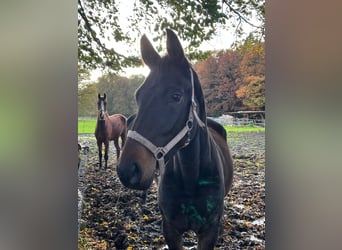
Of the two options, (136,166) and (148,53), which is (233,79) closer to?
(148,53)

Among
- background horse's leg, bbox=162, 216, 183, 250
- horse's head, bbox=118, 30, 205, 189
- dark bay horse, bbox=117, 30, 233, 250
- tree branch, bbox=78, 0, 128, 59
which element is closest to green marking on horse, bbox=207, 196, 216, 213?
dark bay horse, bbox=117, 30, 233, 250

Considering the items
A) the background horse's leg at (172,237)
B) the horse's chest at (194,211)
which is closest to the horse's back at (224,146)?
the horse's chest at (194,211)

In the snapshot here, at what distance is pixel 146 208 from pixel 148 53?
0.81 metres

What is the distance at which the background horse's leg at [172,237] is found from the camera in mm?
1715

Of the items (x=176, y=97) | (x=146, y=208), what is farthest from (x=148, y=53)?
(x=146, y=208)

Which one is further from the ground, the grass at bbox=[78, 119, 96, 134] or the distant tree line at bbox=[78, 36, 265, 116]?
the distant tree line at bbox=[78, 36, 265, 116]

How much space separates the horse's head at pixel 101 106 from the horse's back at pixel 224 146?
0.55 metres

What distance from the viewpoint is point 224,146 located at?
5.64 feet

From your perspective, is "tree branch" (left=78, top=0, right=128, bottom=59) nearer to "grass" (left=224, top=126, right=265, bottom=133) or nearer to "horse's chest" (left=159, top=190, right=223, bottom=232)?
"grass" (left=224, top=126, right=265, bottom=133)

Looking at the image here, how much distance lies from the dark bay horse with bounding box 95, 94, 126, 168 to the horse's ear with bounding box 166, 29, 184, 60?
412 millimetres

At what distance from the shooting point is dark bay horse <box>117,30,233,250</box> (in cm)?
162
